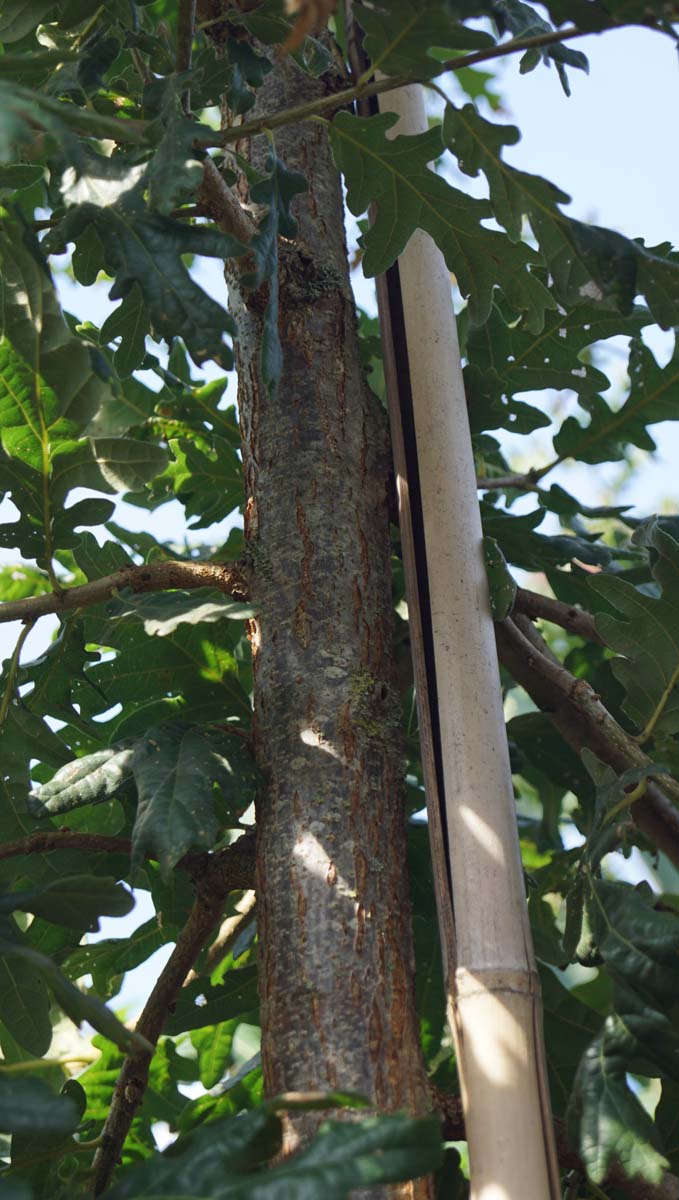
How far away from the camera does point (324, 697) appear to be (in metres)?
1.22

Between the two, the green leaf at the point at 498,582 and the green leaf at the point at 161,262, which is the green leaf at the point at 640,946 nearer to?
the green leaf at the point at 498,582

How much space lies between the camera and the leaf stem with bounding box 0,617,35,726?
4.25 ft

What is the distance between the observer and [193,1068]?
5.55 ft

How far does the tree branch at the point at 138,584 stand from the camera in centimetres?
126

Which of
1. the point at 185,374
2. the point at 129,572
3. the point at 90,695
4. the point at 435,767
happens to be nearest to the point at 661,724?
the point at 435,767

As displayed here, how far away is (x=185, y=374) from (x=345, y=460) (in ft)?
2.06

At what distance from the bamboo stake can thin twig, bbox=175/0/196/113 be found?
0.36 m

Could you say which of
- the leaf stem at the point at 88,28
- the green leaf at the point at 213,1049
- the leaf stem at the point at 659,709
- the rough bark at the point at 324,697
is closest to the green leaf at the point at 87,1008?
the rough bark at the point at 324,697

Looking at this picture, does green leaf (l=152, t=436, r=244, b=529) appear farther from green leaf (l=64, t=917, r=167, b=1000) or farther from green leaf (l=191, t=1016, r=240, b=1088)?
green leaf (l=191, t=1016, r=240, b=1088)

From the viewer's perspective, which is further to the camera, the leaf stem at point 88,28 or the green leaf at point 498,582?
the leaf stem at point 88,28

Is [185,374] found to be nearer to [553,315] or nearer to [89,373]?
[553,315]

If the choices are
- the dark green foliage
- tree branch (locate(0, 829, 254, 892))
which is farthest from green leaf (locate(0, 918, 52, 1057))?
tree branch (locate(0, 829, 254, 892))

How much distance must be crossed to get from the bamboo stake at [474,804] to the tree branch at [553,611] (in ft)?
0.74

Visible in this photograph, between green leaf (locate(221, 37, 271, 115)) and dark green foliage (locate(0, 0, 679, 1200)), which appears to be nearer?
dark green foliage (locate(0, 0, 679, 1200))
